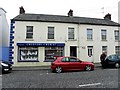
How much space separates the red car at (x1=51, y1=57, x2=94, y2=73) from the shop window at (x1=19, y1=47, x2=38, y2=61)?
6.86 meters

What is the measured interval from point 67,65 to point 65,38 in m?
7.69

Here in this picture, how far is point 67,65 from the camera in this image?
15445 mm

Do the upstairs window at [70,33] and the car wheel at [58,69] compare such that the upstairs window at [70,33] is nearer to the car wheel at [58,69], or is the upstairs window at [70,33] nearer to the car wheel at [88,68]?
the car wheel at [88,68]

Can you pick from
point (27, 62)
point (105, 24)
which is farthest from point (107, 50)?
point (27, 62)

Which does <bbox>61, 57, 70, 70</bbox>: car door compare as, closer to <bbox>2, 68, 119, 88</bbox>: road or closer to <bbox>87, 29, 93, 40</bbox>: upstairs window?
<bbox>2, 68, 119, 88</bbox>: road

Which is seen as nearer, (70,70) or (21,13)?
(70,70)

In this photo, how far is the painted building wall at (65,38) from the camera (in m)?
21.6

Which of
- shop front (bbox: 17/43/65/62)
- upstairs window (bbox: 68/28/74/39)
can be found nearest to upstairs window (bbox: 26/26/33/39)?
shop front (bbox: 17/43/65/62)

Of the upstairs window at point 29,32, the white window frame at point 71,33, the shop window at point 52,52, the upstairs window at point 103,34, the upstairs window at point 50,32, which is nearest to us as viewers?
the upstairs window at point 29,32

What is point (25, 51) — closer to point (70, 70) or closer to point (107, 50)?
point (70, 70)

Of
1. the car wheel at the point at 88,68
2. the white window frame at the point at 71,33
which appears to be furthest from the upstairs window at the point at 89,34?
the car wheel at the point at 88,68

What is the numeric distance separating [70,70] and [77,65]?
780 mm

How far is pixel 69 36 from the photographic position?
23.0m

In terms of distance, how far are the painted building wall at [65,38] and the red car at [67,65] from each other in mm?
6799
